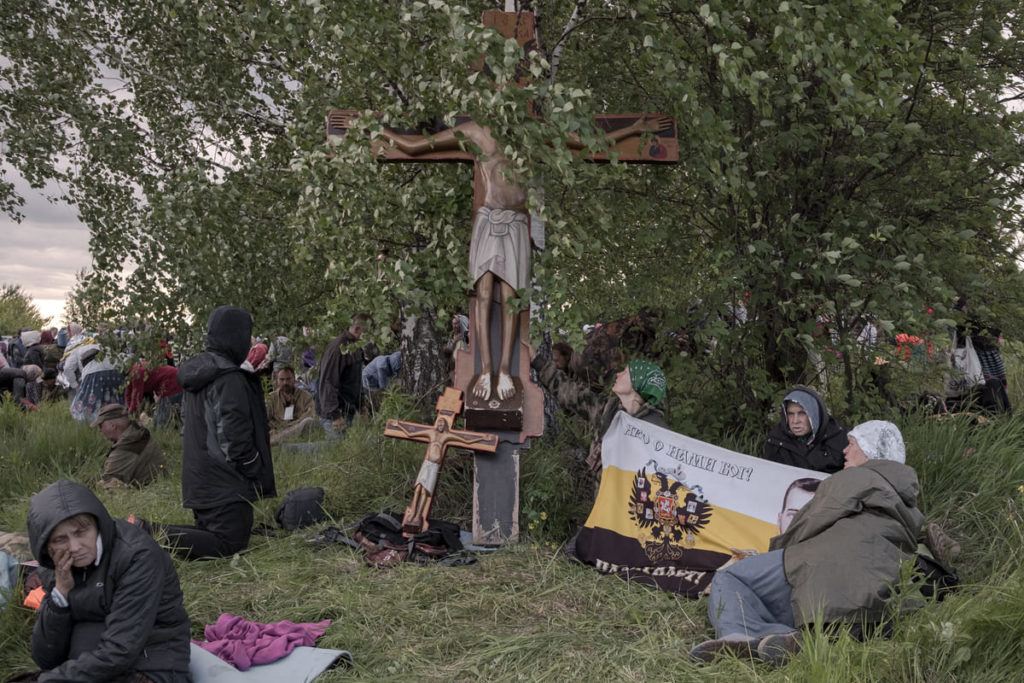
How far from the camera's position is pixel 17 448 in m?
9.81

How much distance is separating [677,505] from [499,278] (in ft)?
6.29

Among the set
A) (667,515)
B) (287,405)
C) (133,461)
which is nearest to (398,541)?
(667,515)

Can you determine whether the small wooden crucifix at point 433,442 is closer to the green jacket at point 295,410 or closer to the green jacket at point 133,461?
the green jacket at point 133,461

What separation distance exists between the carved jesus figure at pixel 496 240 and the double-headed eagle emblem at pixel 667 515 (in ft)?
3.72

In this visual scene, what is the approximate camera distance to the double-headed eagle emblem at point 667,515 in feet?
19.5

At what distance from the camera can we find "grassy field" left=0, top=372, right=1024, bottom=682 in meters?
4.11

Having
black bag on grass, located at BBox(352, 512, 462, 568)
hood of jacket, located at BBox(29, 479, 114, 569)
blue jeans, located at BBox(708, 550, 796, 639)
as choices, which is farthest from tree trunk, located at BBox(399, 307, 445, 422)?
hood of jacket, located at BBox(29, 479, 114, 569)

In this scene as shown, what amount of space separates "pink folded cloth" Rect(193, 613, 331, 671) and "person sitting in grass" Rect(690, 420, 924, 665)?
6.47 feet

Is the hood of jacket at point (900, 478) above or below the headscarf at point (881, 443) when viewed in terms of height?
below

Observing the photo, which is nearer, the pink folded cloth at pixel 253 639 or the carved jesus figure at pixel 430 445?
the pink folded cloth at pixel 253 639

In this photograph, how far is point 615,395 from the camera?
6871 millimetres

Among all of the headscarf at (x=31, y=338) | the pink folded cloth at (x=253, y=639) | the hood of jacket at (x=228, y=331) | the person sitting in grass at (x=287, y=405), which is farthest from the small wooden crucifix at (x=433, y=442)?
the headscarf at (x=31, y=338)

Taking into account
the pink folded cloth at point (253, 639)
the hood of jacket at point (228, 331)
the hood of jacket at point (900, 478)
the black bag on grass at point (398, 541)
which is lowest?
the pink folded cloth at point (253, 639)

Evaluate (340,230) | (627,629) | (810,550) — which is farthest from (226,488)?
(810,550)
